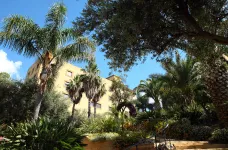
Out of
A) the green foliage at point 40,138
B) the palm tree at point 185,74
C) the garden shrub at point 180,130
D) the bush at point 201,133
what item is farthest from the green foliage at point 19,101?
the green foliage at point 40,138

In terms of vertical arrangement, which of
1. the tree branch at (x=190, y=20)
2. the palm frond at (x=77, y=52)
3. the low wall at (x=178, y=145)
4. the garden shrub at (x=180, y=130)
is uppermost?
the palm frond at (x=77, y=52)

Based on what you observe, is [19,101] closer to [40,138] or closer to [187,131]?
[187,131]

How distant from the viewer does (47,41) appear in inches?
531

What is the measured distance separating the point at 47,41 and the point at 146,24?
8.03m

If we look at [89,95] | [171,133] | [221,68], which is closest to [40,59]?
[171,133]

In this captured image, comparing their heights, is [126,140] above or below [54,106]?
below

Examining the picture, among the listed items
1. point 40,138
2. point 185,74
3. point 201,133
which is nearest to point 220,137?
point 201,133

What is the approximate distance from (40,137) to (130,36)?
403cm

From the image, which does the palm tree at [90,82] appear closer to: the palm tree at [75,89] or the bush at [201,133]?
the palm tree at [75,89]

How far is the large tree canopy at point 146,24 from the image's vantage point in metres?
7.07

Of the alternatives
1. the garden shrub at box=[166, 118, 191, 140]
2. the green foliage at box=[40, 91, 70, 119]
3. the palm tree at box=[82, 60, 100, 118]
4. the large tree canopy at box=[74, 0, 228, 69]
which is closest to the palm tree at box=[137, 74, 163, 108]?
the palm tree at box=[82, 60, 100, 118]

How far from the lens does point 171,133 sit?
49.9ft

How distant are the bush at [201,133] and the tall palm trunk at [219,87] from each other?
3.48 feet

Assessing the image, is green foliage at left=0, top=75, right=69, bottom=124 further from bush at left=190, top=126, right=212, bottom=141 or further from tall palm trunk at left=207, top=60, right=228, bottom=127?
tall palm trunk at left=207, top=60, right=228, bottom=127
